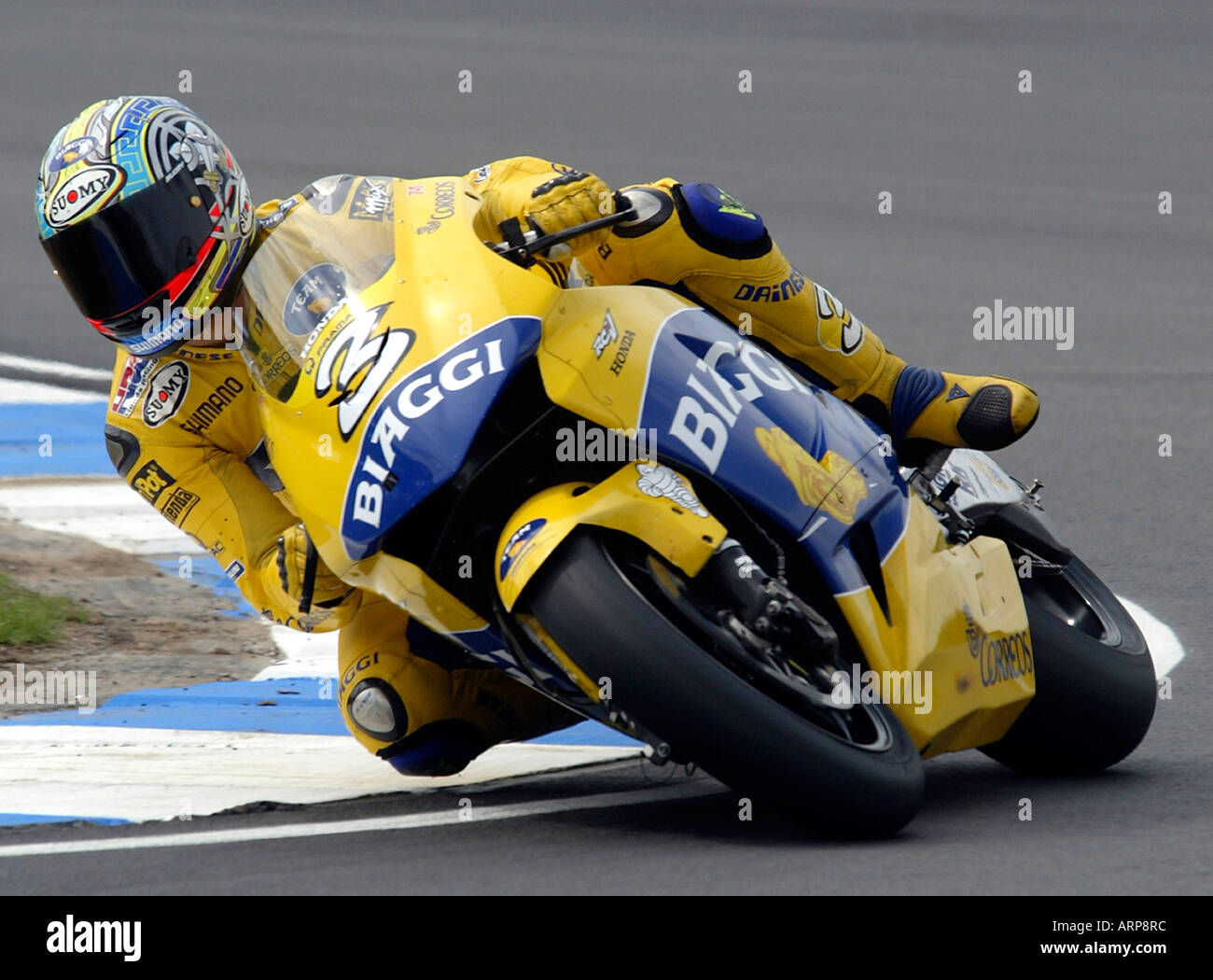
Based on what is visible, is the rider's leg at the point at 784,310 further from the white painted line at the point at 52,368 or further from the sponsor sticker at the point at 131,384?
the white painted line at the point at 52,368

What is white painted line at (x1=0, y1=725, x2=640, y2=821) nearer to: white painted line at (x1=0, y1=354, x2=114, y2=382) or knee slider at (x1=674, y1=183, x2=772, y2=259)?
knee slider at (x1=674, y1=183, x2=772, y2=259)

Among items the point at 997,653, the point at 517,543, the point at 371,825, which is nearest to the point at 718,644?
the point at 517,543

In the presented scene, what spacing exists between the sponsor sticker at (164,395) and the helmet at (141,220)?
0.93 ft

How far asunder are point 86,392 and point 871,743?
5770 millimetres

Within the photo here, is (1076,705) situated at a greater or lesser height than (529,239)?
lesser

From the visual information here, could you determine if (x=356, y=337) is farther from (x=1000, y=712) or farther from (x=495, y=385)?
(x=1000, y=712)

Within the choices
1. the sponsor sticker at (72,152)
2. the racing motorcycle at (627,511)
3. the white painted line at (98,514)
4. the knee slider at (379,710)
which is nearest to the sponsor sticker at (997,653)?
the racing motorcycle at (627,511)

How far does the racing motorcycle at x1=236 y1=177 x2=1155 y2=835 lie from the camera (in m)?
3.81

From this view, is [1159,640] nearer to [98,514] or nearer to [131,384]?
[131,384]

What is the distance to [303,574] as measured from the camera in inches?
174

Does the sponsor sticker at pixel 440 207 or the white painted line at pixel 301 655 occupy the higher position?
the sponsor sticker at pixel 440 207

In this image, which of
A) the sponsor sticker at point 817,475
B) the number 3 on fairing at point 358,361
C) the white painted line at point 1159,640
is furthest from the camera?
the white painted line at point 1159,640

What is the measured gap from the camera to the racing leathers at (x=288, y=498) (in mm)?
4688

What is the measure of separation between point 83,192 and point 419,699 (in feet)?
4.51
